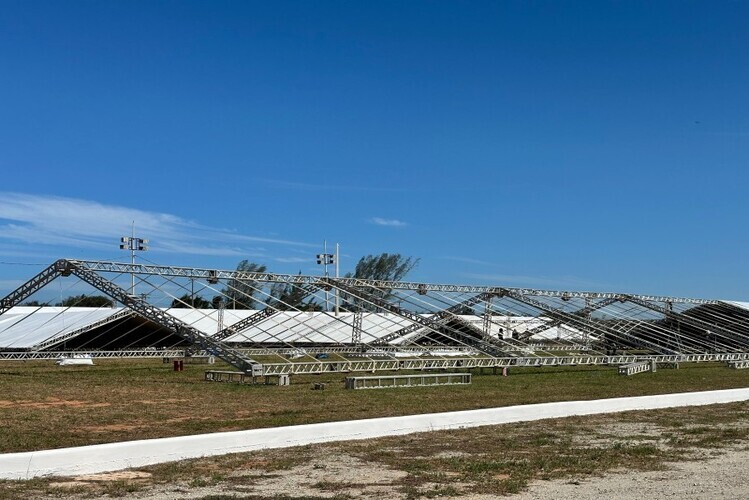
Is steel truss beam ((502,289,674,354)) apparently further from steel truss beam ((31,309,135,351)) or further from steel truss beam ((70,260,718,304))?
steel truss beam ((31,309,135,351))

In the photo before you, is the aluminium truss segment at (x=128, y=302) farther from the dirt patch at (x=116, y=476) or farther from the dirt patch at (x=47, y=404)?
the dirt patch at (x=116, y=476)

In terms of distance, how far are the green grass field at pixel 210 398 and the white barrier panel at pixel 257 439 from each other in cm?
197

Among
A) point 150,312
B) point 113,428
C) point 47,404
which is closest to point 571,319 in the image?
point 150,312

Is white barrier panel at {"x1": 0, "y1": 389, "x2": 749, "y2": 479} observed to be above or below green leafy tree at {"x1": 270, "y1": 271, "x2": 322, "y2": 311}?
below

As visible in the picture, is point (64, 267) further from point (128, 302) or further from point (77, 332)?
point (77, 332)

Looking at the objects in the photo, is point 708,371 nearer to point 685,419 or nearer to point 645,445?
point 685,419

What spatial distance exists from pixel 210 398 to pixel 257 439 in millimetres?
9402

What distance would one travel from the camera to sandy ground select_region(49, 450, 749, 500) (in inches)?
368

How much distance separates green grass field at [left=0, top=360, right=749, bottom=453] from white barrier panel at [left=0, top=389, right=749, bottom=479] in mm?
1972

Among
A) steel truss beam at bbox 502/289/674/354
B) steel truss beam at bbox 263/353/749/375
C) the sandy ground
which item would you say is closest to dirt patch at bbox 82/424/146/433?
the sandy ground

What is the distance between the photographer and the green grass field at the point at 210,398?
50.2 ft

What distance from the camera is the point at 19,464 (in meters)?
10.2

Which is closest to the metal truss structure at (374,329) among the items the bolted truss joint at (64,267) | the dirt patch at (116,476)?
the bolted truss joint at (64,267)

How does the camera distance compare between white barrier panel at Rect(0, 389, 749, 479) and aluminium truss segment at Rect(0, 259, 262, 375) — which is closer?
white barrier panel at Rect(0, 389, 749, 479)
